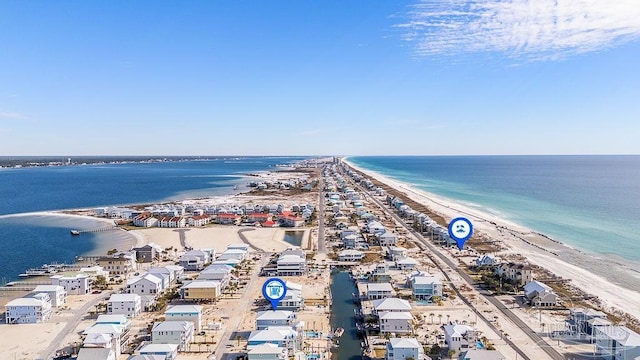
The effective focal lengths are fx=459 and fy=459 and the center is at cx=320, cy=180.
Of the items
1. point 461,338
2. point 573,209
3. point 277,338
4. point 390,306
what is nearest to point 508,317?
point 461,338

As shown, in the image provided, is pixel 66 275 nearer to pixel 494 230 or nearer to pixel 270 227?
pixel 270 227

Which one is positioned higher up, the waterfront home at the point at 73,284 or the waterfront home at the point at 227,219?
the waterfront home at the point at 227,219

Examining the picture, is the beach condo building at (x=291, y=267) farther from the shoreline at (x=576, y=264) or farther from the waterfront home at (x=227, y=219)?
the waterfront home at (x=227, y=219)

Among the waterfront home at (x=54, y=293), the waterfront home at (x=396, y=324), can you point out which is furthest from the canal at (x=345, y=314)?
the waterfront home at (x=54, y=293)

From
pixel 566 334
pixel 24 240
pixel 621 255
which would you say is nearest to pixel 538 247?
pixel 621 255

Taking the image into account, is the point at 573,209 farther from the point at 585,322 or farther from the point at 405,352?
the point at 405,352

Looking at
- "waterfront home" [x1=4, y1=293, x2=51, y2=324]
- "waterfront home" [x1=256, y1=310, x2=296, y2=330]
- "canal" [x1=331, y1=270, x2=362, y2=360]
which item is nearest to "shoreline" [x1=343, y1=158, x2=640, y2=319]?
"canal" [x1=331, y1=270, x2=362, y2=360]
